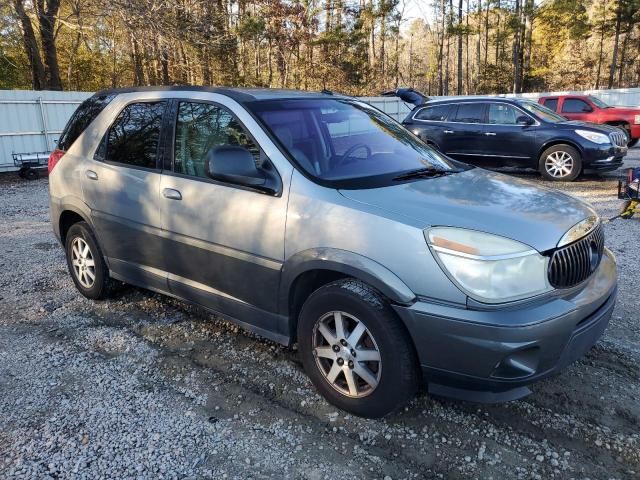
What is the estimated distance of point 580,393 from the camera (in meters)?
3.00

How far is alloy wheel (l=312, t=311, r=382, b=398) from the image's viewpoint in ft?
8.70

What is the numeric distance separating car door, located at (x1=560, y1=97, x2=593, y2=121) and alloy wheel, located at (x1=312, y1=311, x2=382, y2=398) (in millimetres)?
14983

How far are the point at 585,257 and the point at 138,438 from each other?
8.42ft

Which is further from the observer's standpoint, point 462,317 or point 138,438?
point 138,438

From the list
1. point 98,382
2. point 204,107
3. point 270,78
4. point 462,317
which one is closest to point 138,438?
point 98,382

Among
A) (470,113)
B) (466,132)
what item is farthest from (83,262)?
(470,113)

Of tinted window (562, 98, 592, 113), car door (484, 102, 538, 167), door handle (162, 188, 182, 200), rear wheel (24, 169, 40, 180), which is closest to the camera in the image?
door handle (162, 188, 182, 200)

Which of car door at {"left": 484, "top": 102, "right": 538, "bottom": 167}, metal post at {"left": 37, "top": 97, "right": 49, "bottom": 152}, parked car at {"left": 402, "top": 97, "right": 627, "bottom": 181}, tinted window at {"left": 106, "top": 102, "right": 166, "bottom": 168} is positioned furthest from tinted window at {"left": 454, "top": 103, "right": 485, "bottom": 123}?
metal post at {"left": 37, "top": 97, "right": 49, "bottom": 152}

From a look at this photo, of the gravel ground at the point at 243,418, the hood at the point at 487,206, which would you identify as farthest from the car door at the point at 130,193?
the hood at the point at 487,206

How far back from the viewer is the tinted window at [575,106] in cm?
1516

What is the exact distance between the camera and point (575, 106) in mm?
15195

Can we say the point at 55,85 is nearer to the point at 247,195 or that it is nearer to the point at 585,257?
the point at 247,195

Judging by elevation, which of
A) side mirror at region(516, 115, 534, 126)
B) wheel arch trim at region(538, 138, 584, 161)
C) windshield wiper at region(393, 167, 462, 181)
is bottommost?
wheel arch trim at region(538, 138, 584, 161)

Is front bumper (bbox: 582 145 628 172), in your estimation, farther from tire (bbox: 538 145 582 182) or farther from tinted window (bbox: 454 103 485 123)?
tinted window (bbox: 454 103 485 123)
